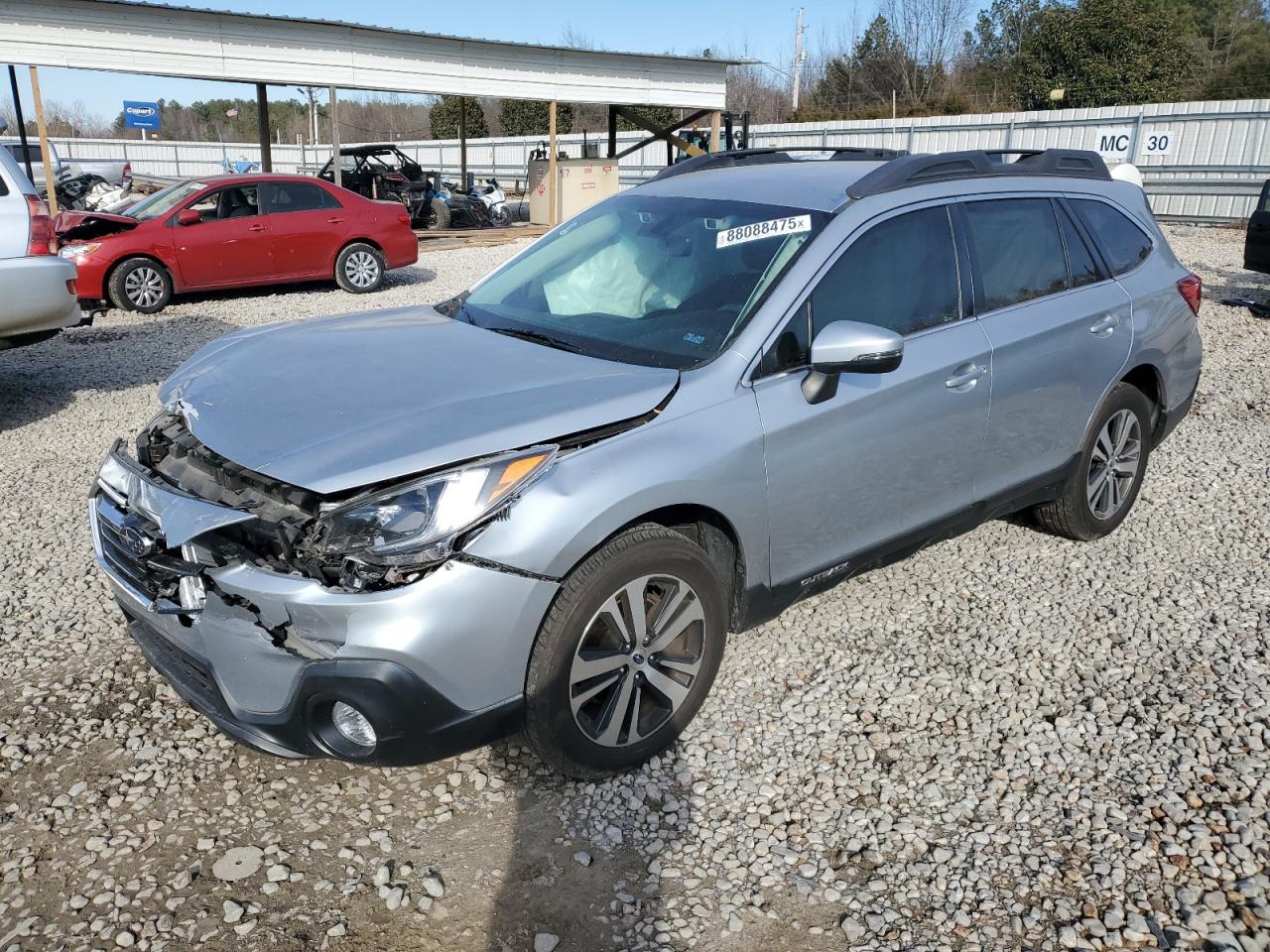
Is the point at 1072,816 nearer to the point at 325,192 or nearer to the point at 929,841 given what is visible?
the point at 929,841

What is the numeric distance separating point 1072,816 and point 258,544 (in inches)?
98.7

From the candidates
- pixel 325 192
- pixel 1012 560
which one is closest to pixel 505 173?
pixel 325 192

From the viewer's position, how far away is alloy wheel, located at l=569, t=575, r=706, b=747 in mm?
2926

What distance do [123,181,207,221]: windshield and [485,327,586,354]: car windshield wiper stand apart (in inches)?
376

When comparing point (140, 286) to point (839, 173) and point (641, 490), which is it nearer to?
point (839, 173)

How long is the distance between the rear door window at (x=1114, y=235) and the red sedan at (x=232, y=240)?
10107mm

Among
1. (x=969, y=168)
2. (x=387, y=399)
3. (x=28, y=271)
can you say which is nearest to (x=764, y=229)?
(x=969, y=168)

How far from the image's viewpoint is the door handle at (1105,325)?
4473mm

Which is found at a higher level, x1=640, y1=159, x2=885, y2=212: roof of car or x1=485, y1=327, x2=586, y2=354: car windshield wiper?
x1=640, y1=159, x2=885, y2=212: roof of car

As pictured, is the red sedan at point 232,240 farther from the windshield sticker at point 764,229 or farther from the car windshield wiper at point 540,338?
the windshield sticker at point 764,229

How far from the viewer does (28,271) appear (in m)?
6.60

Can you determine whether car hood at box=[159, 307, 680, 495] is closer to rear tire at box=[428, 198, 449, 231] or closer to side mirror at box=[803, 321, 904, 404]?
side mirror at box=[803, 321, 904, 404]

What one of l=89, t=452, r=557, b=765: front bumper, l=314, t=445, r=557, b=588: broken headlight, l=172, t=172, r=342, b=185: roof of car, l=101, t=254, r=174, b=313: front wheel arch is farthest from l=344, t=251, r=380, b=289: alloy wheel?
l=314, t=445, r=557, b=588: broken headlight

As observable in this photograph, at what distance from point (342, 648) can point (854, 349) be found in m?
1.79
